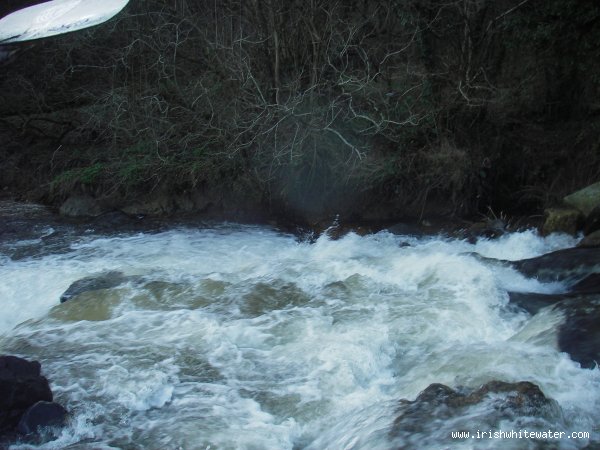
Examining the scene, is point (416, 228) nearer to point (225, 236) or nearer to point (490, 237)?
point (490, 237)

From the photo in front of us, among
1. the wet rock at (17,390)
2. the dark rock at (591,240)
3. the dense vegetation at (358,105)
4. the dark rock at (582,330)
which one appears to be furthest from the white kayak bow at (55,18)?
the dark rock at (591,240)

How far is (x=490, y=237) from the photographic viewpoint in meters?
6.70

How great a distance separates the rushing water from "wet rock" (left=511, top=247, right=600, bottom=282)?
137mm

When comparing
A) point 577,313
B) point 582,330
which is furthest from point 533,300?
point 582,330

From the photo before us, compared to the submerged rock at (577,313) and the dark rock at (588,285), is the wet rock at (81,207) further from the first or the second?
the dark rock at (588,285)

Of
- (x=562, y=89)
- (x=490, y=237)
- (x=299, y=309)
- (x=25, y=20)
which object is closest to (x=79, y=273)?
(x=299, y=309)

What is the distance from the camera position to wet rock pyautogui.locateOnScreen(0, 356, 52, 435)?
11.2 feet

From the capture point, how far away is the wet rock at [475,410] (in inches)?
114

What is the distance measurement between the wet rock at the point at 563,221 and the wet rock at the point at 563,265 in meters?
0.79

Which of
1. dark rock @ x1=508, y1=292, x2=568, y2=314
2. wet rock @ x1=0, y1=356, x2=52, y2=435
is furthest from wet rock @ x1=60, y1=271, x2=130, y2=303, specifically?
dark rock @ x1=508, y1=292, x2=568, y2=314

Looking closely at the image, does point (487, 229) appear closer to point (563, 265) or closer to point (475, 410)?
point (563, 265)

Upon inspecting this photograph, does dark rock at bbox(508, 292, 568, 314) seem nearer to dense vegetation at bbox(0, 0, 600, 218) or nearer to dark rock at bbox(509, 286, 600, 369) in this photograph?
dark rock at bbox(509, 286, 600, 369)

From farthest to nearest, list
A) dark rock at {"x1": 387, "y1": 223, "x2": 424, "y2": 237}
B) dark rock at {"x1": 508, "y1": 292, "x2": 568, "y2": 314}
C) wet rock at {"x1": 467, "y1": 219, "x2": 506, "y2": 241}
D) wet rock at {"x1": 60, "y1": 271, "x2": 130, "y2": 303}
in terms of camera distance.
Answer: dark rock at {"x1": 387, "y1": 223, "x2": 424, "y2": 237} < wet rock at {"x1": 467, "y1": 219, "x2": 506, "y2": 241} < wet rock at {"x1": 60, "y1": 271, "x2": 130, "y2": 303} < dark rock at {"x1": 508, "y1": 292, "x2": 568, "y2": 314}

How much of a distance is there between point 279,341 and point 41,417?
1.69 m
